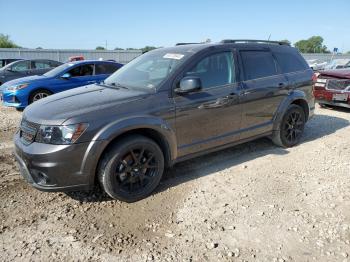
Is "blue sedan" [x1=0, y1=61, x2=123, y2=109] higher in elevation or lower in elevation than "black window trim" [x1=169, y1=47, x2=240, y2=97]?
lower

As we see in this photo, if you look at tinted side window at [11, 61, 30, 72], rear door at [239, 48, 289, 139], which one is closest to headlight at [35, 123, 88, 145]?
rear door at [239, 48, 289, 139]

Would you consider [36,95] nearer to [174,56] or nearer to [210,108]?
[174,56]

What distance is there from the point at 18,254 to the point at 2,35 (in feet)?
211

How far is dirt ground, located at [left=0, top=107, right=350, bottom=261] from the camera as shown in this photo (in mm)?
3078

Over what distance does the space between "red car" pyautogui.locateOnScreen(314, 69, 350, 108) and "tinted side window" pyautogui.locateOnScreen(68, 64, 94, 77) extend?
6.21m

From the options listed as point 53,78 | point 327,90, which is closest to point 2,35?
point 53,78

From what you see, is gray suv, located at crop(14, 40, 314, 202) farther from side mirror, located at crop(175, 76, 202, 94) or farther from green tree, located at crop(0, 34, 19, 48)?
green tree, located at crop(0, 34, 19, 48)

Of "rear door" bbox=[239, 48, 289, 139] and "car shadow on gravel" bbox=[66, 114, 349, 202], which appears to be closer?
"car shadow on gravel" bbox=[66, 114, 349, 202]

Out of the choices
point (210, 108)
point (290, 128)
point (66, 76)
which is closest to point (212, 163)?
point (210, 108)

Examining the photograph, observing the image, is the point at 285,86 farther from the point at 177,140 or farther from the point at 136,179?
the point at 136,179

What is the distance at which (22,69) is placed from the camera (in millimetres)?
13258

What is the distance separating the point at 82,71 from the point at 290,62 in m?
6.10

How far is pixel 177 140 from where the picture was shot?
4.23m

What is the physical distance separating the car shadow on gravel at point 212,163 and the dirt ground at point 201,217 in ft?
0.08
